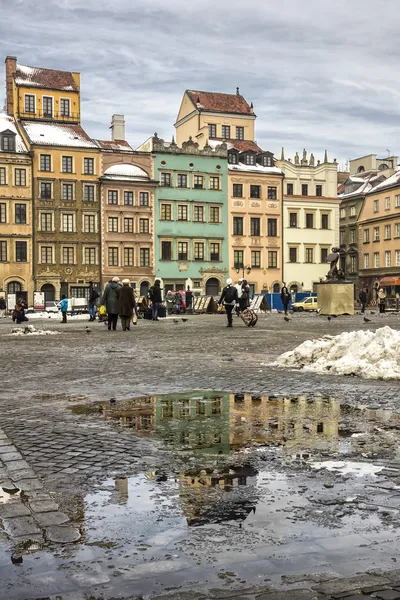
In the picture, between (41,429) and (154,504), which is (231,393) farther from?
(154,504)

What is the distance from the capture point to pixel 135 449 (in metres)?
5.68

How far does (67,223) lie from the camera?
6112cm

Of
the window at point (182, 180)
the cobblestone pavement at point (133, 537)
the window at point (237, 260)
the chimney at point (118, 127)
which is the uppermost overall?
the chimney at point (118, 127)

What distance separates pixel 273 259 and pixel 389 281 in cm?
1078

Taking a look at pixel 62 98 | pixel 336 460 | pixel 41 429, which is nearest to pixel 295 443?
pixel 336 460

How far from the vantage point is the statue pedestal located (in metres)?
35.8

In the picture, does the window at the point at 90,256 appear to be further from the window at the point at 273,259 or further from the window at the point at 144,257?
the window at the point at 273,259

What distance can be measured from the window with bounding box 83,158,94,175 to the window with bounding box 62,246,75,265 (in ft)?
21.5

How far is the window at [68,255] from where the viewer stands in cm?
6069

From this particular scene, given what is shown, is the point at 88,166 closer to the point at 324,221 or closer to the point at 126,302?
the point at 324,221

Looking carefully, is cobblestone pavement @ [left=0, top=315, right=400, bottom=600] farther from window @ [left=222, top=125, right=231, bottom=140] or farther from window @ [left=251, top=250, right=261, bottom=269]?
window @ [left=222, top=125, right=231, bottom=140]

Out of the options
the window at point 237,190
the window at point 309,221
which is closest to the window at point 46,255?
the window at point 237,190

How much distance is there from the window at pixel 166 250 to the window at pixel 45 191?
10.7m

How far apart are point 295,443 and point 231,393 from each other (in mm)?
2977
